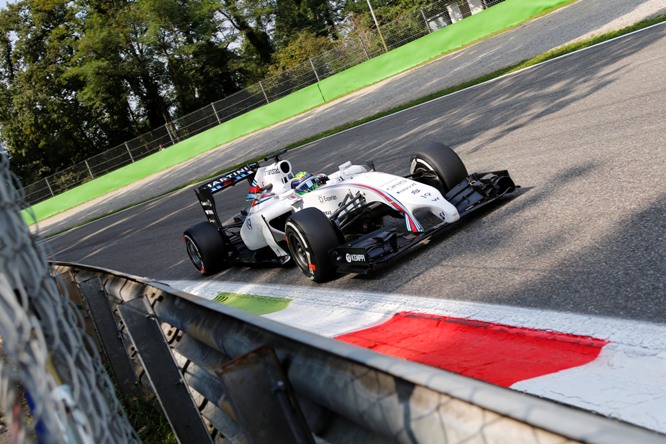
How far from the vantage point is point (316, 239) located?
6.14m

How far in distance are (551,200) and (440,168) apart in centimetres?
111

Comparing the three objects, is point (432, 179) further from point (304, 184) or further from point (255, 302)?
point (255, 302)

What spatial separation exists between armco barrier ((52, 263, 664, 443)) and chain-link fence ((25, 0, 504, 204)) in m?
29.2

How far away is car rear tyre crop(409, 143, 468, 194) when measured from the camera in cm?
675

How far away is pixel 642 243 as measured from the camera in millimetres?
4488

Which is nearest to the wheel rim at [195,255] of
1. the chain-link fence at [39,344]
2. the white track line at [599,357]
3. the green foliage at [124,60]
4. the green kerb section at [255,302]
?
the green kerb section at [255,302]

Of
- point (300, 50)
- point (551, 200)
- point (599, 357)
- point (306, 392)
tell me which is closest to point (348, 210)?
point (551, 200)

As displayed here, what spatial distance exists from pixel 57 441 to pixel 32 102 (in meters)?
50.0

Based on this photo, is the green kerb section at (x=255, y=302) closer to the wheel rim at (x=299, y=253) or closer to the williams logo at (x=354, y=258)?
the wheel rim at (x=299, y=253)

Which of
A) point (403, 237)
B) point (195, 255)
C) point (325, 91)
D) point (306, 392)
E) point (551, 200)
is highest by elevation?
point (325, 91)

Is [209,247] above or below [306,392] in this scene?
below

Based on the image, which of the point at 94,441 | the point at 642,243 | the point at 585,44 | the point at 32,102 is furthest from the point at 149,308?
the point at 32,102

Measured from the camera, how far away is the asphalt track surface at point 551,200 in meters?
4.40

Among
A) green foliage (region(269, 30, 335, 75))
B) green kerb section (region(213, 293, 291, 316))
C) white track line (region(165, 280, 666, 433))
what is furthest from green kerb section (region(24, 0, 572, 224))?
green foliage (region(269, 30, 335, 75))
